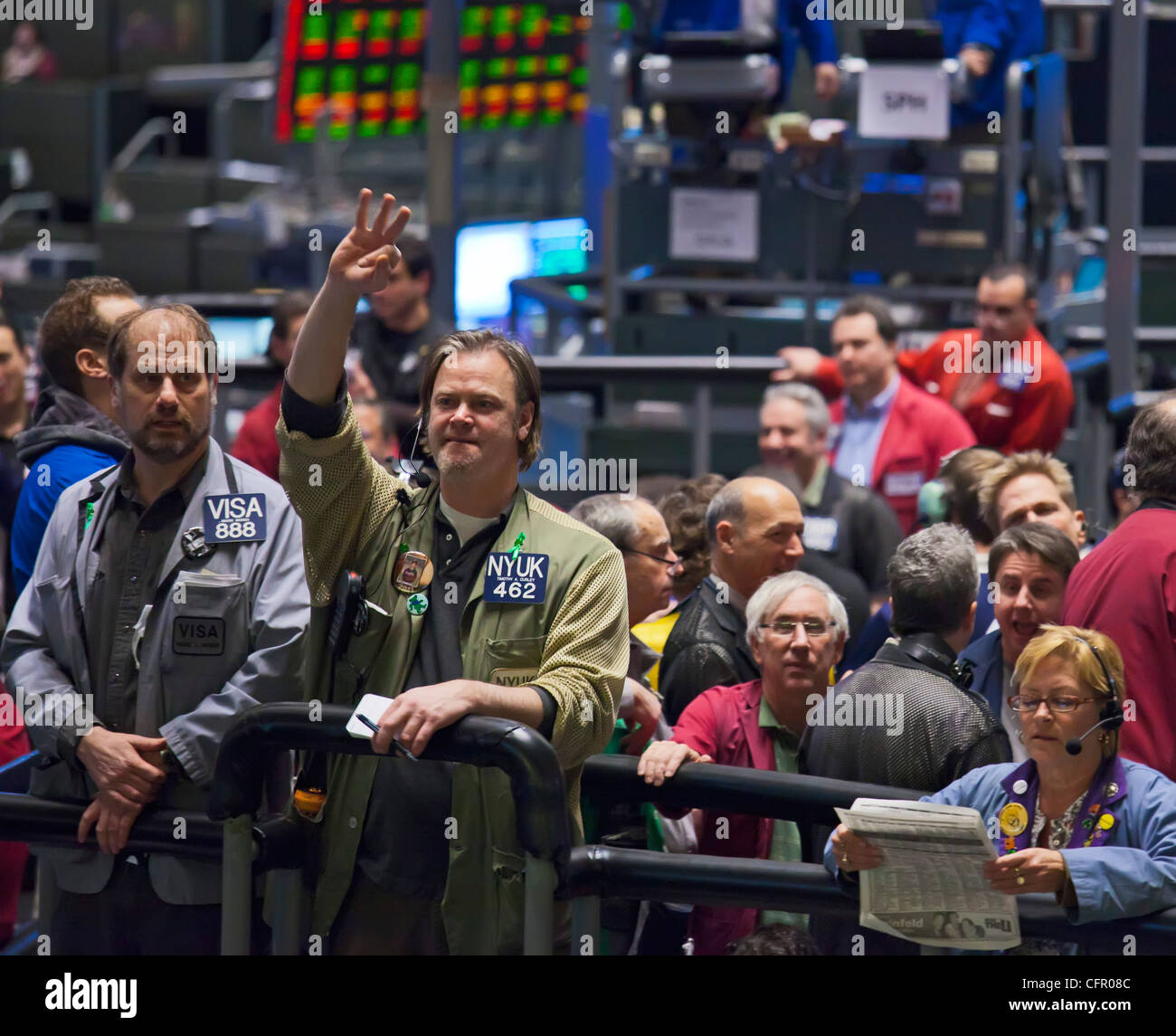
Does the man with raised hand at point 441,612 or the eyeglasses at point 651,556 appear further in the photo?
the eyeglasses at point 651,556

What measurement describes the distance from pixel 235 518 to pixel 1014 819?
5.13ft

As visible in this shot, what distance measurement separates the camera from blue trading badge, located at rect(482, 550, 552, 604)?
311cm

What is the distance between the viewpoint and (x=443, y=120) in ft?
24.0

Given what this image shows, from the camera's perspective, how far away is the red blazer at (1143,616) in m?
3.64

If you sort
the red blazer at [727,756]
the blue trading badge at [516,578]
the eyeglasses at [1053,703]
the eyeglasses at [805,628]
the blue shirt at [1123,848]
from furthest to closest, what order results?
1. the eyeglasses at [805,628]
2. the red blazer at [727,756]
3. the eyeglasses at [1053,703]
4. the blue trading badge at [516,578]
5. the blue shirt at [1123,848]

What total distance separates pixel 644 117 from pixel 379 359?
89.1 inches

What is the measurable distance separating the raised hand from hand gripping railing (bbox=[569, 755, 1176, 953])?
39.8 inches

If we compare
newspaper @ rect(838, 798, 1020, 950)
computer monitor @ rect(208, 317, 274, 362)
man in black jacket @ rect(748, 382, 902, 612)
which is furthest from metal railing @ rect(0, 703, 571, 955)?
computer monitor @ rect(208, 317, 274, 362)

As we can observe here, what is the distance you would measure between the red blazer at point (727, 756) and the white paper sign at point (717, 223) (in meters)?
4.26

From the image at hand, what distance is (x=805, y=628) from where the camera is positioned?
151 inches

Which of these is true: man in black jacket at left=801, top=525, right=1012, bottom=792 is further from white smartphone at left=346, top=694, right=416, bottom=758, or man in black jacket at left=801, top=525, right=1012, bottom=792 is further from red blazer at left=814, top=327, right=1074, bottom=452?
red blazer at left=814, top=327, right=1074, bottom=452
